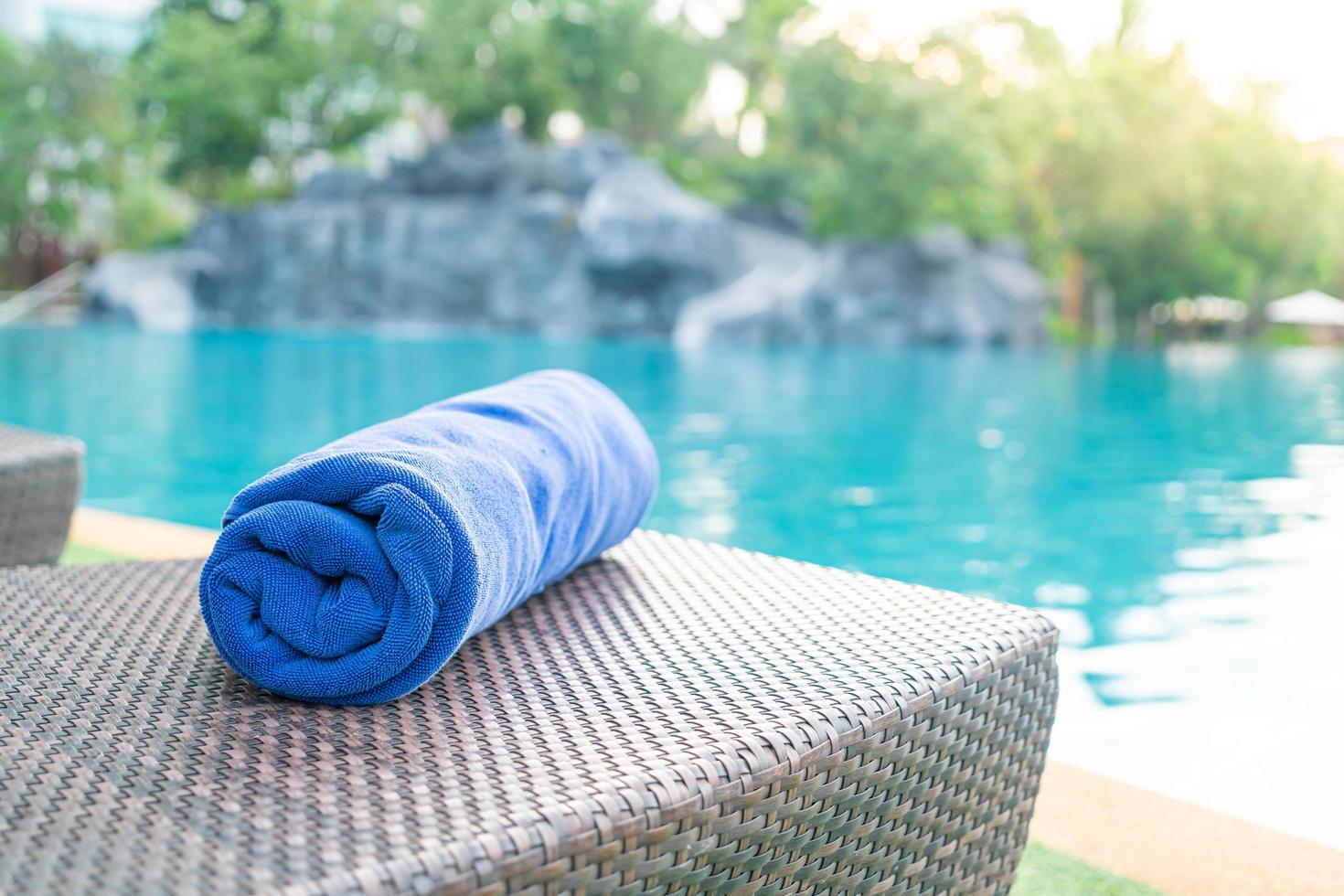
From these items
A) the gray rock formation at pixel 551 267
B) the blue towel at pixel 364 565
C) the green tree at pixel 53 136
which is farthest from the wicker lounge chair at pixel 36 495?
the green tree at pixel 53 136

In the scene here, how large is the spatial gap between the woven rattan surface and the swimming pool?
92 centimetres

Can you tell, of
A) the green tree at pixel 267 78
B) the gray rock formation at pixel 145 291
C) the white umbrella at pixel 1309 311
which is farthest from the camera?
the white umbrella at pixel 1309 311

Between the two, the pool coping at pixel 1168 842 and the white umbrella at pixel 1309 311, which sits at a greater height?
the pool coping at pixel 1168 842

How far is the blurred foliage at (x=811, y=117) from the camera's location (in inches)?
728

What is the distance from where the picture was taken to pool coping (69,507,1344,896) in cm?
130

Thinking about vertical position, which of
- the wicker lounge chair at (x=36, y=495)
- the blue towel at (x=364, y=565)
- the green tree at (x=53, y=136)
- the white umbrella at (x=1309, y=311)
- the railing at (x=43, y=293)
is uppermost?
the green tree at (x=53, y=136)

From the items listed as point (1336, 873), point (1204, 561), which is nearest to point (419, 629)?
point (1336, 873)

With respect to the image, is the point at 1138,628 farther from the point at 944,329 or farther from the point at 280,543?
the point at 944,329

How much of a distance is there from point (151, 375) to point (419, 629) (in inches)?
346

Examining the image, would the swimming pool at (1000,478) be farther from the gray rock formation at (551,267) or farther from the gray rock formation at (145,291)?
the gray rock formation at (145,291)

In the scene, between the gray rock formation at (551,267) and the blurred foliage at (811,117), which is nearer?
the gray rock formation at (551,267)

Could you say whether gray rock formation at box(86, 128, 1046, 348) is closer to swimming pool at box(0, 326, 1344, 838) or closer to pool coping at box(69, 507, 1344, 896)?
swimming pool at box(0, 326, 1344, 838)

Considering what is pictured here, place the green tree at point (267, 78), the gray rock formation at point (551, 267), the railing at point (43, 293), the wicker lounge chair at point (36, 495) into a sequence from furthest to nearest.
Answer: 1. the railing at point (43, 293)
2. the green tree at point (267, 78)
3. the gray rock formation at point (551, 267)
4. the wicker lounge chair at point (36, 495)

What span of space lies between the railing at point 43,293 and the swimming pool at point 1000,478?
40.0 feet
